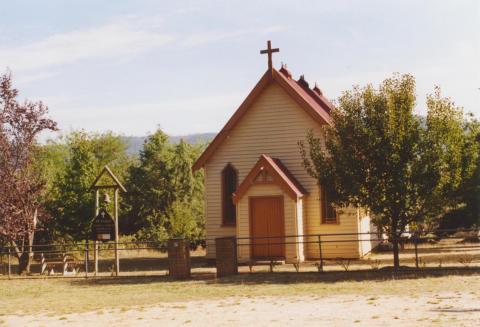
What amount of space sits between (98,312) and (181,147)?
1568 inches

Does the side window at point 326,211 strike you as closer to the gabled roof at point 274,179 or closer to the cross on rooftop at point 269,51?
the gabled roof at point 274,179

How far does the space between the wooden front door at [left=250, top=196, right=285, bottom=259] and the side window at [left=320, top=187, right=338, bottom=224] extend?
6.01 ft

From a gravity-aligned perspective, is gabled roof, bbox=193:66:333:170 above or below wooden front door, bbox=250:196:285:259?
above

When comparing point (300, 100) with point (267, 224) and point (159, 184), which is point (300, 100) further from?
point (159, 184)

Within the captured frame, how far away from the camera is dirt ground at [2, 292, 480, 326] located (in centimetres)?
1173

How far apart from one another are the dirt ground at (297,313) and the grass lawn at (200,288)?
0.87m

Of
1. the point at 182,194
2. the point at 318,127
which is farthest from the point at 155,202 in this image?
the point at 318,127

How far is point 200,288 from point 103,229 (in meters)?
7.02

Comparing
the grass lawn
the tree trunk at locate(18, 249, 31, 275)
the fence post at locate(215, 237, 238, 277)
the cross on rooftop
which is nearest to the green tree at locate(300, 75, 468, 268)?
the grass lawn

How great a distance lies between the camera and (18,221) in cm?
2527

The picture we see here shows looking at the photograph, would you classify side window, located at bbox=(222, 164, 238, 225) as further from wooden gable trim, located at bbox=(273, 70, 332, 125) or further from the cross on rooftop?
the cross on rooftop

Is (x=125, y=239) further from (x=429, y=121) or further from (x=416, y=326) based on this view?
(x=416, y=326)

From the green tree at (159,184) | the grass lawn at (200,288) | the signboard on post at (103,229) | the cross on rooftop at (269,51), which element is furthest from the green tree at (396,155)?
the green tree at (159,184)

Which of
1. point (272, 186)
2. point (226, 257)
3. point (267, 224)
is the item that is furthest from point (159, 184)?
point (226, 257)
